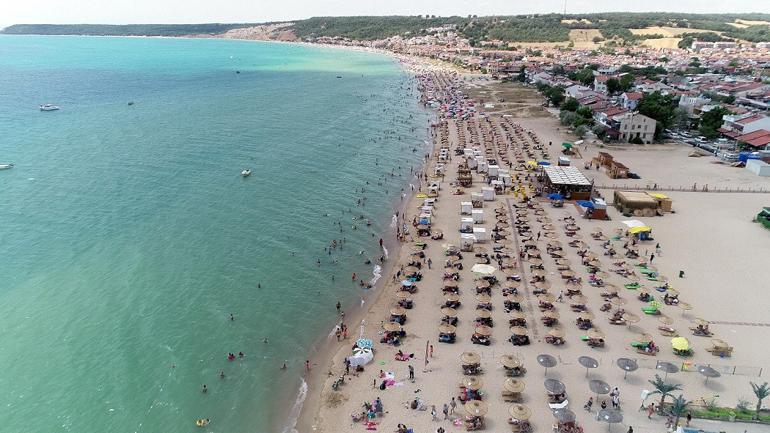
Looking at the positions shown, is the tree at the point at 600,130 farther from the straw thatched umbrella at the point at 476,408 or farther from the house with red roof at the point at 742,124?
the straw thatched umbrella at the point at 476,408

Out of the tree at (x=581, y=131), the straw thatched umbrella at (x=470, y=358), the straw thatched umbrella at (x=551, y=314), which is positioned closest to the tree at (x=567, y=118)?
the tree at (x=581, y=131)

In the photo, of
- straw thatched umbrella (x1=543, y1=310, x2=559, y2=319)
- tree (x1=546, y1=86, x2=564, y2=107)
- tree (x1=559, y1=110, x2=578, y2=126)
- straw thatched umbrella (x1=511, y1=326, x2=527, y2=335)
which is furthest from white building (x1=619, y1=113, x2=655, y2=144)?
straw thatched umbrella (x1=511, y1=326, x2=527, y2=335)

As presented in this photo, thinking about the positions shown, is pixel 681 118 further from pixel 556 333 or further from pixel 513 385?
pixel 513 385

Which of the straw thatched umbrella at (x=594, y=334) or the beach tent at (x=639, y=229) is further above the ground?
the beach tent at (x=639, y=229)

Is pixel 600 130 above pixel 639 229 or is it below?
above


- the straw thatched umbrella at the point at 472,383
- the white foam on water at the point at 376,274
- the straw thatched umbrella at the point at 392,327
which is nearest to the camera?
the straw thatched umbrella at the point at 472,383

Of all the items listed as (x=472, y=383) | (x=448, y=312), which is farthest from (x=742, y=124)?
(x=472, y=383)
